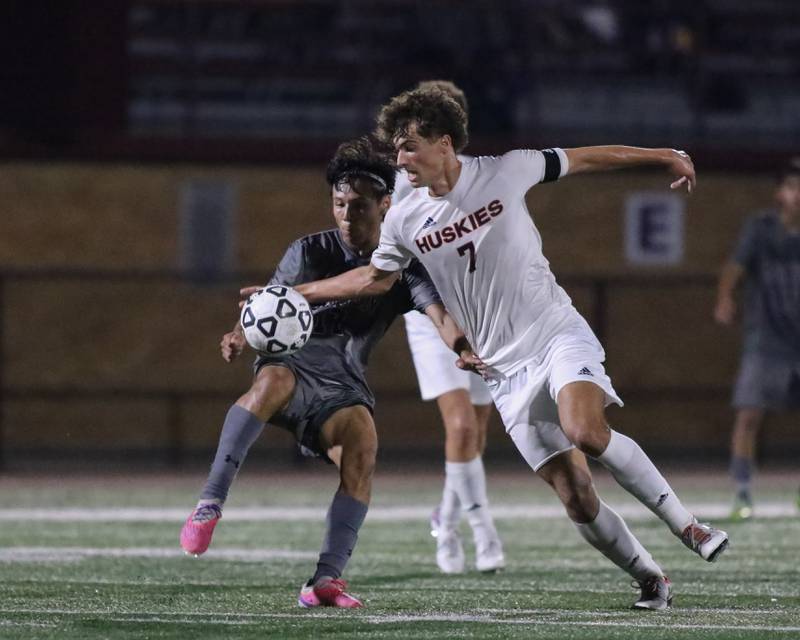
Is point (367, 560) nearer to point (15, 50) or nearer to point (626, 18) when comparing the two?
point (15, 50)

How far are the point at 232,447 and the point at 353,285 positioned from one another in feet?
2.59

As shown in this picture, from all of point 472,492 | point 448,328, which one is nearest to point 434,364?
point 472,492

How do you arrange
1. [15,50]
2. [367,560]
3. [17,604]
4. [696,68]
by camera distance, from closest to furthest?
[17,604]
[367,560]
[15,50]
[696,68]

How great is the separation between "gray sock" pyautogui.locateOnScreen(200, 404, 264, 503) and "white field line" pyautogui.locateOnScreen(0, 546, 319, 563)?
8.22 ft

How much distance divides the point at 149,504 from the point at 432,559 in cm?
411

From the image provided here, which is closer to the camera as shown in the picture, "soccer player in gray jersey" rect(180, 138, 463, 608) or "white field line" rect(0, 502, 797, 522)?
"soccer player in gray jersey" rect(180, 138, 463, 608)

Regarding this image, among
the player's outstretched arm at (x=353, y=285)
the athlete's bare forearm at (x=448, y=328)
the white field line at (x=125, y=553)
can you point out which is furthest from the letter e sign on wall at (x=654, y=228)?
the player's outstretched arm at (x=353, y=285)

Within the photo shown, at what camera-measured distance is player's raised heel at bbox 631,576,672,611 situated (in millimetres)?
6738

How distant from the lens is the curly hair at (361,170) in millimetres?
6973

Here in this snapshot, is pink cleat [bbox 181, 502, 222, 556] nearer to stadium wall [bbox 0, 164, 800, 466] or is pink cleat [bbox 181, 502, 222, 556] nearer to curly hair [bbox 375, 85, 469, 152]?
curly hair [bbox 375, 85, 469, 152]

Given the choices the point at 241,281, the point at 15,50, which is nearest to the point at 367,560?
the point at 241,281

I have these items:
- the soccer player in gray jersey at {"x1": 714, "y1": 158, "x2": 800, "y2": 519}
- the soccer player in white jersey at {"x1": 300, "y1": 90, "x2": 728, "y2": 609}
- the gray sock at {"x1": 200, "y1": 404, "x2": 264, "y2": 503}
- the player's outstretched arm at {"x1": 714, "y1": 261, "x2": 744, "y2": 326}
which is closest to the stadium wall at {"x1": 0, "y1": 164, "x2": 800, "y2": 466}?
the soccer player in gray jersey at {"x1": 714, "y1": 158, "x2": 800, "y2": 519}

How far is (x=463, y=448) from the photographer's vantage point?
28.3 ft

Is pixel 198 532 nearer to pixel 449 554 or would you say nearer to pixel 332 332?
pixel 332 332
